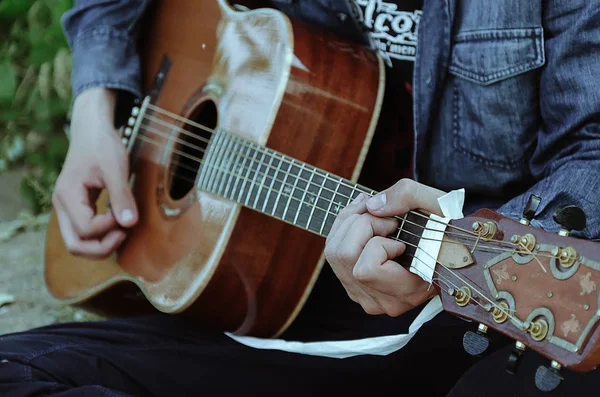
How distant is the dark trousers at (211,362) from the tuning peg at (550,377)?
400 millimetres

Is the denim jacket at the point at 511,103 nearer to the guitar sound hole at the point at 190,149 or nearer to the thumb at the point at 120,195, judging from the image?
the guitar sound hole at the point at 190,149

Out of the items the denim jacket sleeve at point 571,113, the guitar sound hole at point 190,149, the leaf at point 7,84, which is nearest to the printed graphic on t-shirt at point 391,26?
the denim jacket sleeve at point 571,113

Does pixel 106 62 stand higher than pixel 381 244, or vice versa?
pixel 106 62

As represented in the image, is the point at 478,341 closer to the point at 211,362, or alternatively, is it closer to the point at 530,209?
the point at 530,209

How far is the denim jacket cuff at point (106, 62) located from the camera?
5.78 feet

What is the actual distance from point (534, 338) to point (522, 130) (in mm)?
506

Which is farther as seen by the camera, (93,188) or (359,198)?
(93,188)

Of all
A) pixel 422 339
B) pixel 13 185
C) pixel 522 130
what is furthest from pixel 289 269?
pixel 13 185

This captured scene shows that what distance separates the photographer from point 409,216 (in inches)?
42.2

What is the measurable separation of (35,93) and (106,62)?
5.20 feet

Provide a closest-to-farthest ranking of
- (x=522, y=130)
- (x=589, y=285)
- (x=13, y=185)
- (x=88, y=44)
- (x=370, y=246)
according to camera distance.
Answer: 1. (x=589, y=285)
2. (x=370, y=246)
3. (x=522, y=130)
4. (x=88, y=44)
5. (x=13, y=185)

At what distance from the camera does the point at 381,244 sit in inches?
41.4

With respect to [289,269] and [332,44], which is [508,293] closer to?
[289,269]

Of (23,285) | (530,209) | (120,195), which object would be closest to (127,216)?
(120,195)
